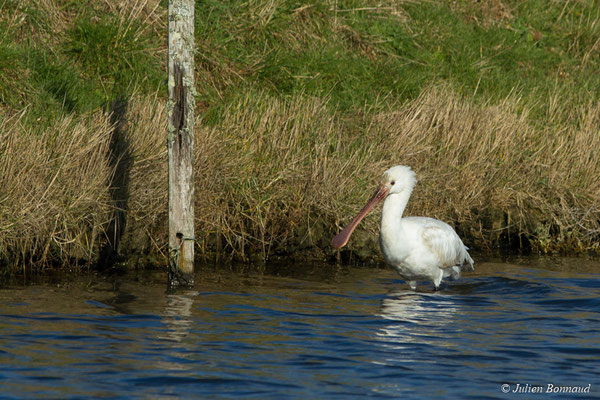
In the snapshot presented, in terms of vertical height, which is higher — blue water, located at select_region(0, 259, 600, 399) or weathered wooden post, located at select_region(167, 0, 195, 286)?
weathered wooden post, located at select_region(167, 0, 195, 286)

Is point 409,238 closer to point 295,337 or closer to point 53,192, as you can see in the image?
point 295,337

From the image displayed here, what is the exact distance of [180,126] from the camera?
297 inches

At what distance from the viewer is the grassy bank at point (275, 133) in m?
8.38

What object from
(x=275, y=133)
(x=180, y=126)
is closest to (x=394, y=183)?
(x=275, y=133)

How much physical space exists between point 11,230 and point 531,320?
4240 millimetres

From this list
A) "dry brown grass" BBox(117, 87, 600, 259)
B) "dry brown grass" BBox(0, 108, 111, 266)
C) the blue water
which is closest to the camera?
the blue water

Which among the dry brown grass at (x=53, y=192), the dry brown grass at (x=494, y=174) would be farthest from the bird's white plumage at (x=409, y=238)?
the dry brown grass at (x=53, y=192)

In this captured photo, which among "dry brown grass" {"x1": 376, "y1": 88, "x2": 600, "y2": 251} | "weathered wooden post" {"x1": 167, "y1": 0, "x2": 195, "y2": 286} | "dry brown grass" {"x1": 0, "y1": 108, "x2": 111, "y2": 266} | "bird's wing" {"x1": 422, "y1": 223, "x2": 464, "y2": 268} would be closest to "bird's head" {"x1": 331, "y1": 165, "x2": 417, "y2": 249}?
"bird's wing" {"x1": 422, "y1": 223, "x2": 464, "y2": 268}

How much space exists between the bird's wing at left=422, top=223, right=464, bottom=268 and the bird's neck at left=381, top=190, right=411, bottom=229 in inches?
15.5

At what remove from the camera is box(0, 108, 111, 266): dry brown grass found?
779 centimetres

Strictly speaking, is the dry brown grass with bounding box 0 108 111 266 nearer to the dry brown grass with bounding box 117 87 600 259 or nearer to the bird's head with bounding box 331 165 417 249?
the dry brown grass with bounding box 117 87 600 259

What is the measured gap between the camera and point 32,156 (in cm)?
801

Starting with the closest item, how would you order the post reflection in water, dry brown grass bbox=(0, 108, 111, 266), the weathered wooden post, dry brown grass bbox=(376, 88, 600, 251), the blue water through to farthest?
the blue water, the post reflection in water, the weathered wooden post, dry brown grass bbox=(0, 108, 111, 266), dry brown grass bbox=(376, 88, 600, 251)

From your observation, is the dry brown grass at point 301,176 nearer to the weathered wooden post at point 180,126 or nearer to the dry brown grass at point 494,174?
the dry brown grass at point 494,174
